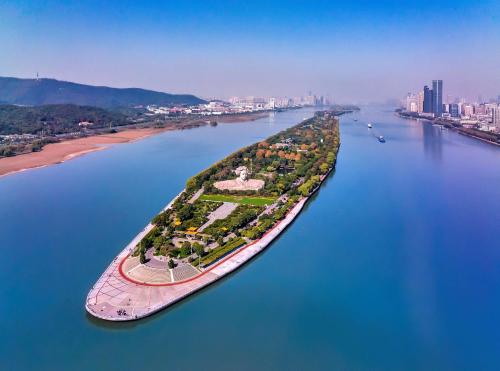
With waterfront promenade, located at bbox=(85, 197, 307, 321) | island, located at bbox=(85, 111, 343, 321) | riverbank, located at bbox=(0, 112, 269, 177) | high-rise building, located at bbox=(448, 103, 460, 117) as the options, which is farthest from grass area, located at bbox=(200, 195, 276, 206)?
high-rise building, located at bbox=(448, 103, 460, 117)

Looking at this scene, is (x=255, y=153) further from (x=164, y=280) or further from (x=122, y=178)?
(x=164, y=280)

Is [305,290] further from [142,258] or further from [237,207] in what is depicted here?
[237,207]

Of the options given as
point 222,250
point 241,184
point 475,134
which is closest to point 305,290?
point 222,250

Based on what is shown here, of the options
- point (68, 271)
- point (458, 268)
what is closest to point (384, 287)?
point (458, 268)

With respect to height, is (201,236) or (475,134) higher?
(475,134)

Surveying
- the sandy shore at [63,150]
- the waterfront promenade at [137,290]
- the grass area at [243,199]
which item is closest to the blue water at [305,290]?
the waterfront promenade at [137,290]

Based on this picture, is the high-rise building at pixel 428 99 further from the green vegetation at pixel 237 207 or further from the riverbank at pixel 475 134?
the green vegetation at pixel 237 207
